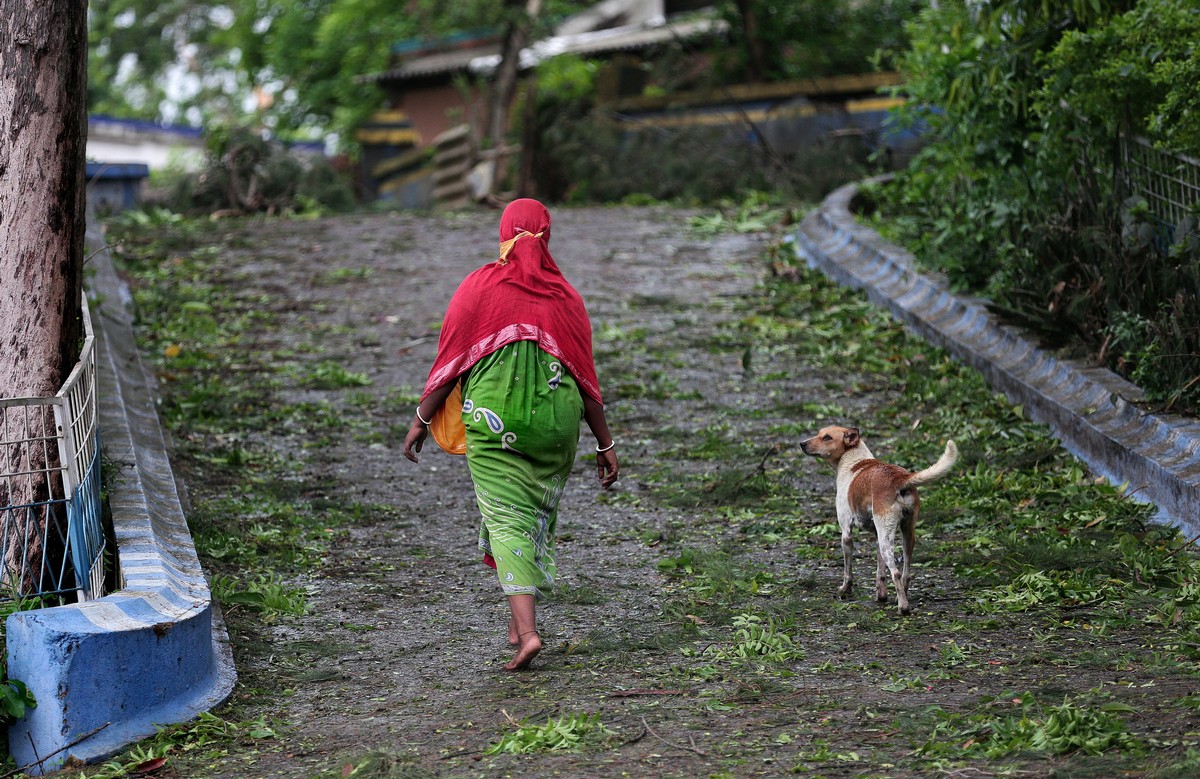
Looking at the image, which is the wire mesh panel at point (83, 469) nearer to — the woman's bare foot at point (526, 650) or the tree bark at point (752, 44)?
the woman's bare foot at point (526, 650)

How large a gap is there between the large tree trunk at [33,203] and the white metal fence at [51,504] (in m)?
0.02

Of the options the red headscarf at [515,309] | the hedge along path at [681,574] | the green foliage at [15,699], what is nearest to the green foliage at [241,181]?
the hedge along path at [681,574]

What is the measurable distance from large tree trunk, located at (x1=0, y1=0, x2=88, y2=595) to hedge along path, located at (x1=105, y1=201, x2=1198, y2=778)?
52.2 inches

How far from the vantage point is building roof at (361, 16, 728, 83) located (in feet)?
79.2

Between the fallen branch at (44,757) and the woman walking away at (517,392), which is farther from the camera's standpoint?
the woman walking away at (517,392)

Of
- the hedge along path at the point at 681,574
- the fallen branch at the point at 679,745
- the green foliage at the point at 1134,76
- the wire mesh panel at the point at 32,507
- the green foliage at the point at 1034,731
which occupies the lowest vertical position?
the hedge along path at the point at 681,574

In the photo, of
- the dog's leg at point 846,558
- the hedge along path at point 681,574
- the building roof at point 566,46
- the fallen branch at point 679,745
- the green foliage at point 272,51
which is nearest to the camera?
the fallen branch at point 679,745

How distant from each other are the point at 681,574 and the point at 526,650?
1.42 m

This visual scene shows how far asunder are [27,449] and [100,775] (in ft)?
4.90

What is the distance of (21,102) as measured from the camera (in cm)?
558

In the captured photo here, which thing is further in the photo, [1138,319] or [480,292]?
[1138,319]

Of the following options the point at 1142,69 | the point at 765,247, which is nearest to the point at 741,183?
the point at 765,247

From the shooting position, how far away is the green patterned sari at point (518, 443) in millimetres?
5211

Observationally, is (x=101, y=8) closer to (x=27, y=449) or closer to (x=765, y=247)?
(x=765, y=247)
